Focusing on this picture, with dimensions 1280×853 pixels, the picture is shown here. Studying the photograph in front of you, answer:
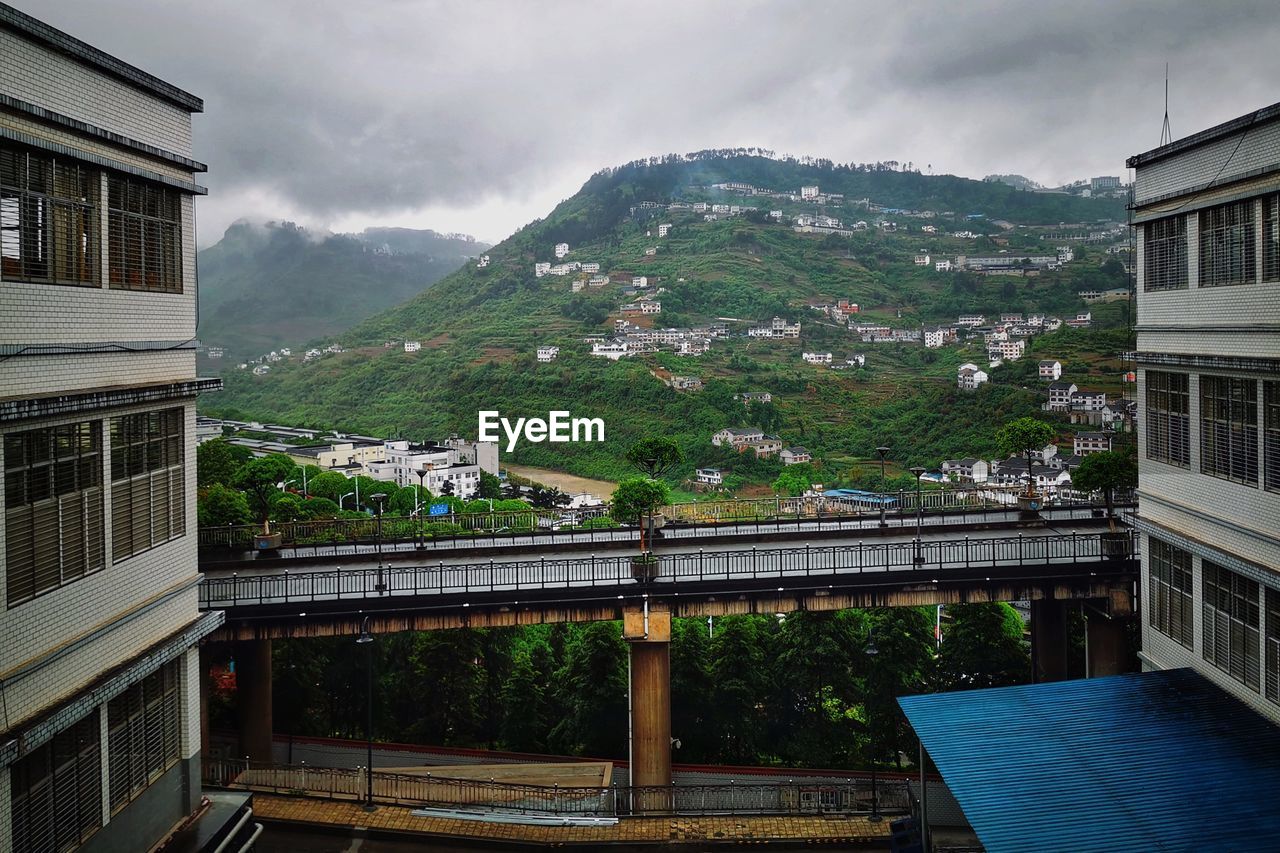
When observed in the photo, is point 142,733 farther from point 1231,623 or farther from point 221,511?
point 221,511

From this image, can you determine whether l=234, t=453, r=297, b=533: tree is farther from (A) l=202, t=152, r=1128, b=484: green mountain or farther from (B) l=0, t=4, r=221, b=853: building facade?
(A) l=202, t=152, r=1128, b=484: green mountain

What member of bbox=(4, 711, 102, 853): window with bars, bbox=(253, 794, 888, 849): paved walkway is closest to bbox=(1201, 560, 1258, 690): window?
bbox=(253, 794, 888, 849): paved walkway

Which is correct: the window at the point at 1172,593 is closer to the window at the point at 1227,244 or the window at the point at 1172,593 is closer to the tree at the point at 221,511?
the window at the point at 1227,244

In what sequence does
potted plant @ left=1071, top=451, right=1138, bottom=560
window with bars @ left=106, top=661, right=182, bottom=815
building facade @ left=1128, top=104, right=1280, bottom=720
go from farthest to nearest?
potted plant @ left=1071, top=451, right=1138, bottom=560, building facade @ left=1128, top=104, right=1280, bottom=720, window with bars @ left=106, top=661, right=182, bottom=815

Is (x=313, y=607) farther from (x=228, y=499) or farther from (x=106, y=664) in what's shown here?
(x=228, y=499)

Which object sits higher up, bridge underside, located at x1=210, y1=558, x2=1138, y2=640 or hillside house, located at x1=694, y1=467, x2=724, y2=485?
bridge underside, located at x1=210, y1=558, x2=1138, y2=640

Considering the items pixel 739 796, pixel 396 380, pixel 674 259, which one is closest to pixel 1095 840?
pixel 739 796

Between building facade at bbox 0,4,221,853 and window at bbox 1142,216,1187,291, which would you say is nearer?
building facade at bbox 0,4,221,853
